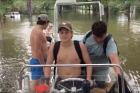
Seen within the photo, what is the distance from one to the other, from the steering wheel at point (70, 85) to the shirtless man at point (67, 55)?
6.4 inches

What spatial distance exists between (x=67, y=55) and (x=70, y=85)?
576 millimetres

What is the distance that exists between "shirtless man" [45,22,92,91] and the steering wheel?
162 millimetres

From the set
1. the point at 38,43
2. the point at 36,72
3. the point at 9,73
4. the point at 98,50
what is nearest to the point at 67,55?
the point at 98,50

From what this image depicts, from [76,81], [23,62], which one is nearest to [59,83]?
[76,81]

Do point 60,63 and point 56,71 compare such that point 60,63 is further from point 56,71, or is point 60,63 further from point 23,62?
point 23,62

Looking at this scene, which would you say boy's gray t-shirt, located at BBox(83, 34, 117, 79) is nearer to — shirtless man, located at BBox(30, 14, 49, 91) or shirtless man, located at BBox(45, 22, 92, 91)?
shirtless man, located at BBox(45, 22, 92, 91)

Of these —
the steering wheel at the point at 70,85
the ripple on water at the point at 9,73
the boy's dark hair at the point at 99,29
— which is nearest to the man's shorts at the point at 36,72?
the steering wheel at the point at 70,85

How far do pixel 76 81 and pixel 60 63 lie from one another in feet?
1.85

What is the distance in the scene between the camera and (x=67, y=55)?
561 cm

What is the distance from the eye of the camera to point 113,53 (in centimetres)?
571

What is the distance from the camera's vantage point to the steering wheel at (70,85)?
5.09 metres

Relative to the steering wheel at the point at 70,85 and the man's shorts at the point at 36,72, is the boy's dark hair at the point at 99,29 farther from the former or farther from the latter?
the man's shorts at the point at 36,72

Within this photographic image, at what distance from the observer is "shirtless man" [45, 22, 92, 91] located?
213 inches

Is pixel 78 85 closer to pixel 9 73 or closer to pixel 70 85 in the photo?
pixel 70 85
